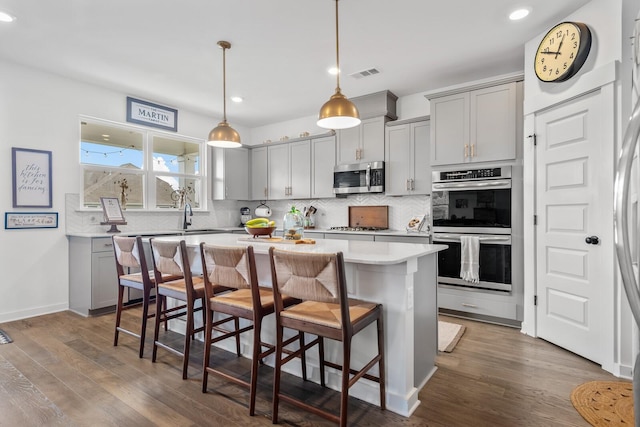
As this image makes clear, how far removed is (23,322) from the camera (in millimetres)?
3623

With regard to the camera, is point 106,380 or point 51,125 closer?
point 106,380

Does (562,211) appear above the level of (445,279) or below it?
above

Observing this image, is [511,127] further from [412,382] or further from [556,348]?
[412,382]

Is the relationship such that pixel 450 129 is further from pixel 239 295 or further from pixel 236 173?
pixel 236 173

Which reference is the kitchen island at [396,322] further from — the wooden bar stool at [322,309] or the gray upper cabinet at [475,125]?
the gray upper cabinet at [475,125]

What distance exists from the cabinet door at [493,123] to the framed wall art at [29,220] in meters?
4.89

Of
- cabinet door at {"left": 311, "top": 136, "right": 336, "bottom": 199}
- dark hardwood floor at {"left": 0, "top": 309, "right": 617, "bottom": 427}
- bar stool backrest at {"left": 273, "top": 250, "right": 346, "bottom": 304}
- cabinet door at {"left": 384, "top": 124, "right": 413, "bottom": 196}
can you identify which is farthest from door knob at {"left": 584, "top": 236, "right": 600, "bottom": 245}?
cabinet door at {"left": 311, "top": 136, "right": 336, "bottom": 199}

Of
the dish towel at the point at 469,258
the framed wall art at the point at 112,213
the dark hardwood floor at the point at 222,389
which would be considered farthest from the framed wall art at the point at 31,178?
the dish towel at the point at 469,258

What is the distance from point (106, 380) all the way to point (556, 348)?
3570mm

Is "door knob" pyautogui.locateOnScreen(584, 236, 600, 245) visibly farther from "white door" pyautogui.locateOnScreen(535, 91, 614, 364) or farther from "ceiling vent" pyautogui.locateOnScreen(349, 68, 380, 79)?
"ceiling vent" pyautogui.locateOnScreen(349, 68, 380, 79)

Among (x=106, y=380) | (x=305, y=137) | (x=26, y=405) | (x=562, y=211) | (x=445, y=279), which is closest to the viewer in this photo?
(x=26, y=405)

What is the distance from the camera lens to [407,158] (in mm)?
4402

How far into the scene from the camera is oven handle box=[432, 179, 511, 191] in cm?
352

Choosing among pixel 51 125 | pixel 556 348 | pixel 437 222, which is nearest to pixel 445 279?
pixel 437 222
